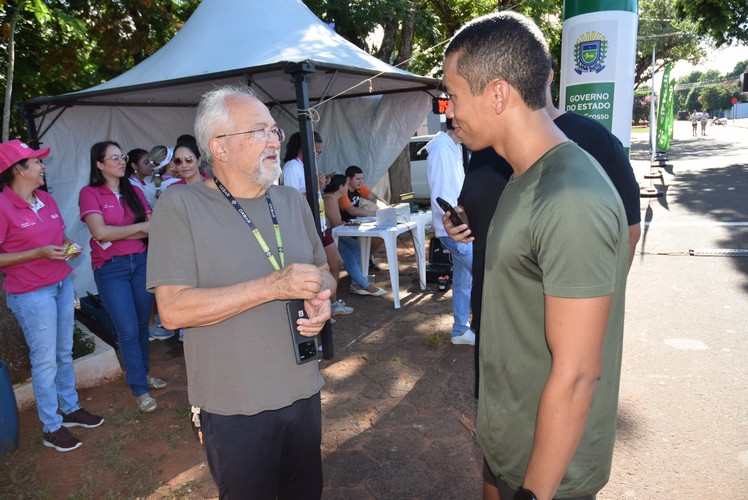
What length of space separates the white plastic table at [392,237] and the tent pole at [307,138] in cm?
131

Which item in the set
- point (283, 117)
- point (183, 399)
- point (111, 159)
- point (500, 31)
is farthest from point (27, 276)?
point (283, 117)

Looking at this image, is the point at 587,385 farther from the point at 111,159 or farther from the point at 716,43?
the point at 716,43

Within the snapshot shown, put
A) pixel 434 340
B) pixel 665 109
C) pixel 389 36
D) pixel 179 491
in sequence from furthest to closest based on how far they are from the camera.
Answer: pixel 665 109 → pixel 389 36 → pixel 434 340 → pixel 179 491

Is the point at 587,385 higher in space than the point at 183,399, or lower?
higher

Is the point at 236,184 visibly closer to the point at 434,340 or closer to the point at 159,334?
the point at 434,340

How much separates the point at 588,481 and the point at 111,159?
376cm

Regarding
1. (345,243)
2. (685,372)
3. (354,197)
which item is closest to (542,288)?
(685,372)

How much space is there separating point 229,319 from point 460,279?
3154 millimetres

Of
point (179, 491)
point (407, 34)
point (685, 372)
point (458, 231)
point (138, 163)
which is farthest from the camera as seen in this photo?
point (407, 34)

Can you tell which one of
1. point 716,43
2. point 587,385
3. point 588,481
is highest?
point 716,43

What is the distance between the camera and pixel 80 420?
12.2 ft

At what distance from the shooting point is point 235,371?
1723 mm

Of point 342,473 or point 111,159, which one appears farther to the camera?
point 111,159

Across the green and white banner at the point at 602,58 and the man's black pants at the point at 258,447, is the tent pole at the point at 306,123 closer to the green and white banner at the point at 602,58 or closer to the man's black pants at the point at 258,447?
the green and white banner at the point at 602,58
